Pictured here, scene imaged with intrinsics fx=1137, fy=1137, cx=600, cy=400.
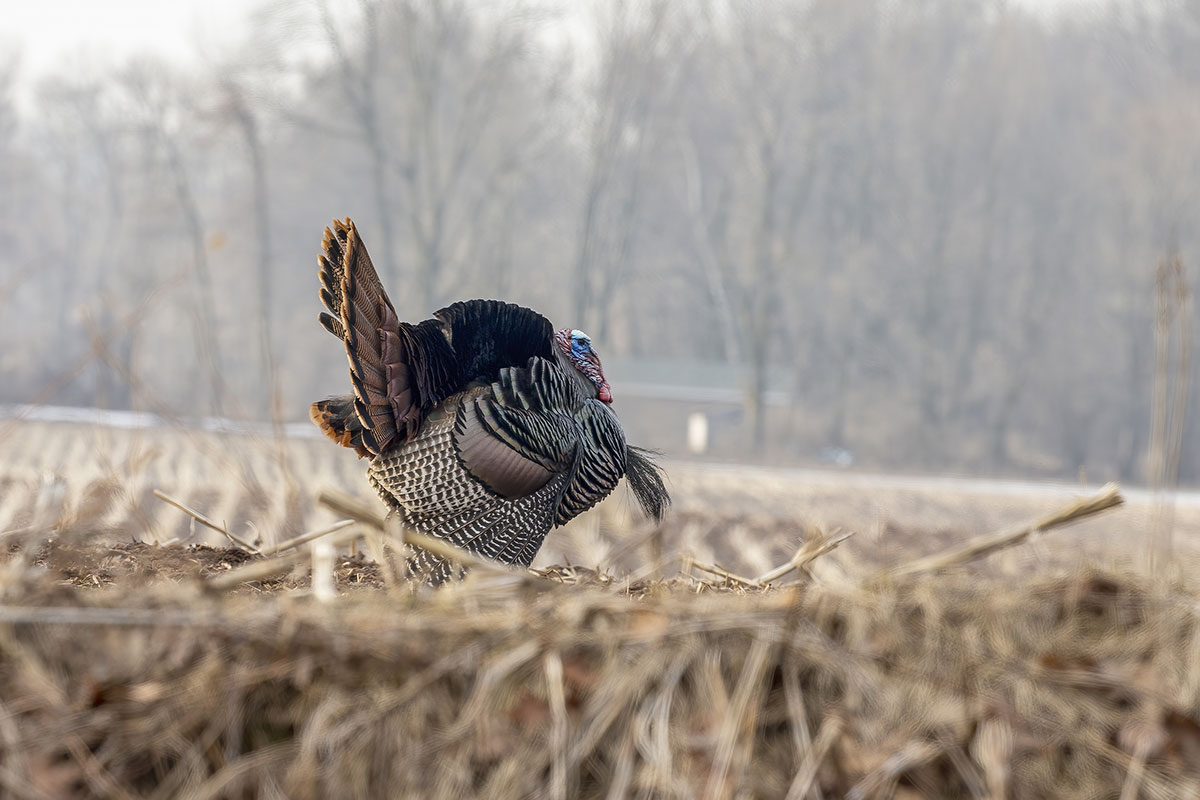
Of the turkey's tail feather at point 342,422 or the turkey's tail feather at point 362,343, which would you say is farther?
the turkey's tail feather at point 342,422

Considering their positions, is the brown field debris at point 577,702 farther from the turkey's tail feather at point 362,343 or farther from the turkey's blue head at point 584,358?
the turkey's blue head at point 584,358

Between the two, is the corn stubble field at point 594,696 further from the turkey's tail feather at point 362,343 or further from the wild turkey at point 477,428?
the wild turkey at point 477,428

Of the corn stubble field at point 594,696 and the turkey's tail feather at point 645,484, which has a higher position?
the corn stubble field at point 594,696

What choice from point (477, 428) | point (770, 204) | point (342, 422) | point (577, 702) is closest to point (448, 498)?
point (477, 428)

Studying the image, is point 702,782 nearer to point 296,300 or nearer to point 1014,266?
point 1014,266

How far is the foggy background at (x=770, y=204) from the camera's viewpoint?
32188 mm

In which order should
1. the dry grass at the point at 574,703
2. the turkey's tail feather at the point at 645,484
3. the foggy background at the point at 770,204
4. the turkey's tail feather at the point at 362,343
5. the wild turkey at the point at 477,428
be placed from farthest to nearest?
the foggy background at the point at 770,204 → the turkey's tail feather at the point at 645,484 → the wild turkey at the point at 477,428 → the turkey's tail feather at the point at 362,343 → the dry grass at the point at 574,703

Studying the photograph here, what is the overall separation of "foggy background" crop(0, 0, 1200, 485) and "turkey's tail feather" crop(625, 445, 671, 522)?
2491cm

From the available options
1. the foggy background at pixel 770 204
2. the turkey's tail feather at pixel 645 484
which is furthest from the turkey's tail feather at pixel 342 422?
the foggy background at pixel 770 204

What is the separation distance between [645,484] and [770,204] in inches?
1255

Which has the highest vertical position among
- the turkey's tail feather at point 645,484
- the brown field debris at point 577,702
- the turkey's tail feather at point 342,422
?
the brown field debris at point 577,702

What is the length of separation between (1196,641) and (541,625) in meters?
0.70

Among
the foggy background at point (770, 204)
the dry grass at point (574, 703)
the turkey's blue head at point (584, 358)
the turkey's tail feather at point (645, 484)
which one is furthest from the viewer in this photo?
the foggy background at point (770, 204)

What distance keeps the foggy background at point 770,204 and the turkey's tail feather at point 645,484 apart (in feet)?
81.7
